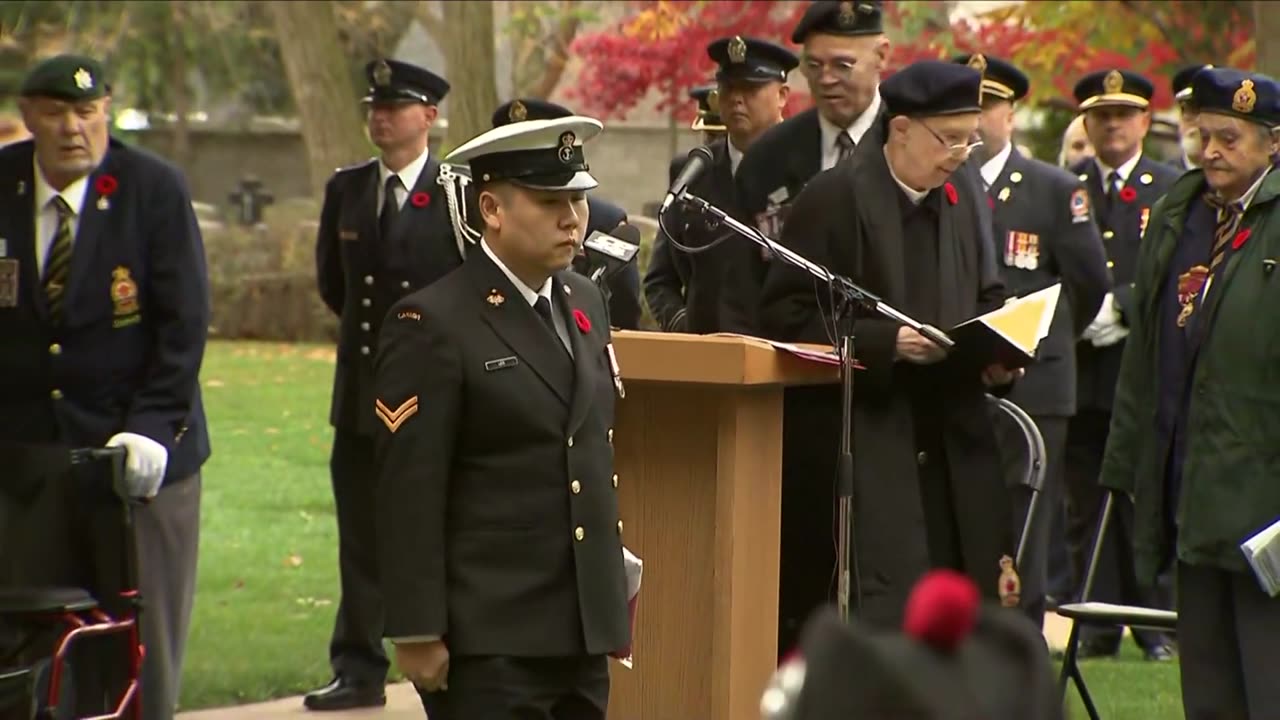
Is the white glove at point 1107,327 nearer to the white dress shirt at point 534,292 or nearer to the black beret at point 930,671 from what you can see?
the white dress shirt at point 534,292

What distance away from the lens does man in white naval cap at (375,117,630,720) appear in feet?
17.4

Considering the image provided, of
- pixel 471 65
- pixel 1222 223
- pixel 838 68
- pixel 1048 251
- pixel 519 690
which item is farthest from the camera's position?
pixel 471 65

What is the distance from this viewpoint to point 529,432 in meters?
5.43

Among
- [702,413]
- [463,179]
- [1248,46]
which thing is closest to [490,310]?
[702,413]

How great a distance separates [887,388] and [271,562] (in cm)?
651

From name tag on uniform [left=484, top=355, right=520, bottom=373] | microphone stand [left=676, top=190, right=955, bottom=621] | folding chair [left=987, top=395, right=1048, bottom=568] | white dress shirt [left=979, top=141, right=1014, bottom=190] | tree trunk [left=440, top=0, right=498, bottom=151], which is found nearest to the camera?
name tag on uniform [left=484, top=355, right=520, bottom=373]

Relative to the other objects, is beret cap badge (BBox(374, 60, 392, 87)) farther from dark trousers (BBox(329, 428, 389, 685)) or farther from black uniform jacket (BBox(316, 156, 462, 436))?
dark trousers (BBox(329, 428, 389, 685))

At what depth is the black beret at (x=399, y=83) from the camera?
29.5 feet

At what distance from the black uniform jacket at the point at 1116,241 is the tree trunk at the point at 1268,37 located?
1968 millimetres

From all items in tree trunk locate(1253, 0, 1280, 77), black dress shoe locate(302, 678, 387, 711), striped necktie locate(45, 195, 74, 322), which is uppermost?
tree trunk locate(1253, 0, 1280, 77)

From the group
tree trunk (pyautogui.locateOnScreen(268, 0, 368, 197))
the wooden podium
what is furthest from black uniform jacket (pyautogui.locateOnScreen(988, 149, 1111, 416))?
tree trunk (pyautogui.locateOnScreen(268, 0, 368, 197))

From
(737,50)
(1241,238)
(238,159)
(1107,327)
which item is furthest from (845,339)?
(238,159)

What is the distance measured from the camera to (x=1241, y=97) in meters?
6.80

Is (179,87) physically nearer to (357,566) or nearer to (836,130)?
(357,566)
